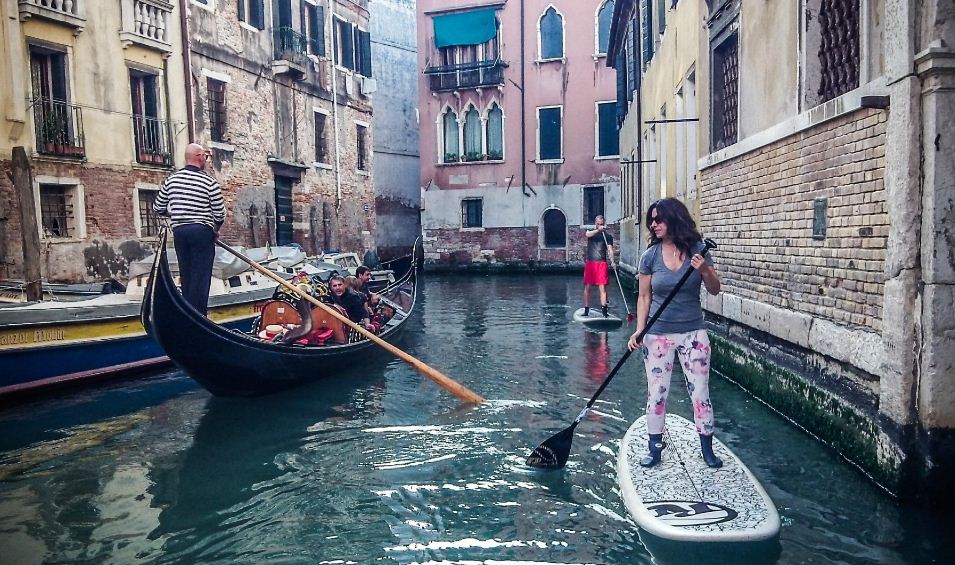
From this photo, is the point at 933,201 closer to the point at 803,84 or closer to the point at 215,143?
the point at 803,84

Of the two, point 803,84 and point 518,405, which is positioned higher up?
point 803,84

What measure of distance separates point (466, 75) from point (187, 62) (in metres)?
9.70

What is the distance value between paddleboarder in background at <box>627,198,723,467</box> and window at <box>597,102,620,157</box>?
679 inches

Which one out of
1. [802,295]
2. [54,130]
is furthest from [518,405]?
[54,130]

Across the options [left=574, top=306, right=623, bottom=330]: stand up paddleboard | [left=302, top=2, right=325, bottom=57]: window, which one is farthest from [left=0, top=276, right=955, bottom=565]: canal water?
[left=302, top=2, right=325, bottom=57]: window

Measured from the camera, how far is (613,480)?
149 inches

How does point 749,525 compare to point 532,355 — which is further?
point 532,355

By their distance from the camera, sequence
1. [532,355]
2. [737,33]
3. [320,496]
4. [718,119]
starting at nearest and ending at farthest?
[320,496] < [737,33] < [718,119] < [532,355]

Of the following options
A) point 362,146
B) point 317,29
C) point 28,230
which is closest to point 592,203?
point 362,146

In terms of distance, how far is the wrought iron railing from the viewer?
598 inches

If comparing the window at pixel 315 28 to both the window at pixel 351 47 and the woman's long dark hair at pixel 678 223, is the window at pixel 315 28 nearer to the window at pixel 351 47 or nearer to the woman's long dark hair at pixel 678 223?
the window at pixel 351 47

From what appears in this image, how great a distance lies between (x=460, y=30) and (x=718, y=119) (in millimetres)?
15438

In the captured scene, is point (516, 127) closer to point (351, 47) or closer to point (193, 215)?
point (351, 47)

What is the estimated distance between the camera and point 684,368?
347cm
